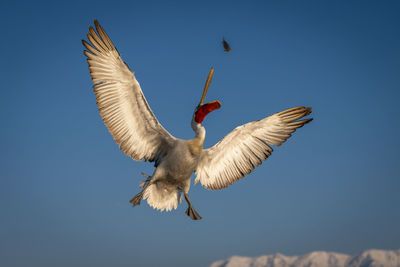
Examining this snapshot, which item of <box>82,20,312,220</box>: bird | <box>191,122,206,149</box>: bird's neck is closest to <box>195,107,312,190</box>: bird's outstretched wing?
<box>82,20,312,220</box>: bird

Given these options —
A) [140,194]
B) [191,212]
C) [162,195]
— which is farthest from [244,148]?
[140,194]

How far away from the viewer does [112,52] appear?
7949 millimetres

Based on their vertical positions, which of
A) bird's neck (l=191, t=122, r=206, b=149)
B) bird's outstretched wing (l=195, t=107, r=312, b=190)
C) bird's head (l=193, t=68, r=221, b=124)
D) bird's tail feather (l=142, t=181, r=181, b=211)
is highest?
bird's head (l=193, t=68, r=221, b=124)

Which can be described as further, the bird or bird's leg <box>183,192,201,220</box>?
bird's leg <box>183,192,201,220</box>

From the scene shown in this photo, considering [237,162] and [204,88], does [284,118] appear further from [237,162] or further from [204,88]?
[204,88]

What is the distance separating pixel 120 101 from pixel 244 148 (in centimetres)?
286

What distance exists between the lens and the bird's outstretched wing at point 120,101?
786 cm

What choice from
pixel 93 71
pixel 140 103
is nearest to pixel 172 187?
pixel 140 103

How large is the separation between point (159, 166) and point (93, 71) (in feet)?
7.38

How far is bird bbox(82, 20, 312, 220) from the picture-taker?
7863 mm

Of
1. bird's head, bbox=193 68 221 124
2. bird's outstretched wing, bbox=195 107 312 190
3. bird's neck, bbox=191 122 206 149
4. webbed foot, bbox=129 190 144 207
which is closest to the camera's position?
bird's head, bbox=193 68 221 124

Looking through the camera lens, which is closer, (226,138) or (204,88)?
(204,88)

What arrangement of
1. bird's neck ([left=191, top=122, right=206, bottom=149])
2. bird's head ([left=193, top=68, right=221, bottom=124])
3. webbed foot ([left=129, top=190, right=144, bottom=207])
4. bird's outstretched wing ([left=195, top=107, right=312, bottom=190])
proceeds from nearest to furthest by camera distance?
bird's head ([left=193, top=68, right=221, bottom=124]), webbed foot ([left=129, top=190, right=144, bottom=207]), bird's neck ([left=191, top=122, right=206, bottom=149]), bird's outstretched wing ([left=195, top=107, right=312, bottom=190])

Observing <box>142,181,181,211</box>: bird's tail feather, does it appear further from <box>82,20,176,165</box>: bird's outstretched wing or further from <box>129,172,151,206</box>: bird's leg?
<box>82,20,176,165</box>: bird's outstretched wing
